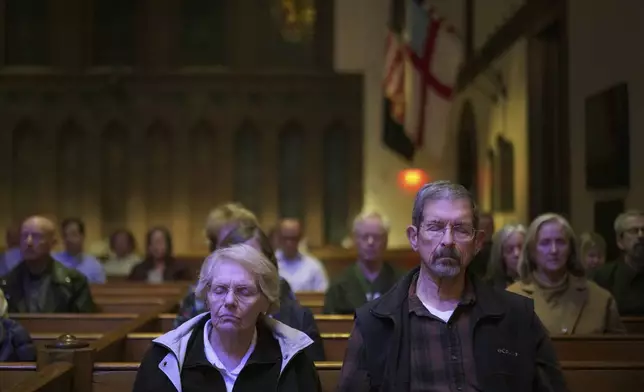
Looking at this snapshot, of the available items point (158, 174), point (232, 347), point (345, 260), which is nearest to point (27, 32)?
point (158, 174)

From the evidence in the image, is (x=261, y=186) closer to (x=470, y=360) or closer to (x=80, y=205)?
(x=80, y=205)

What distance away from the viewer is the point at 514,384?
2.24 meters

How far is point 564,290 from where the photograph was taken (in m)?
3.68

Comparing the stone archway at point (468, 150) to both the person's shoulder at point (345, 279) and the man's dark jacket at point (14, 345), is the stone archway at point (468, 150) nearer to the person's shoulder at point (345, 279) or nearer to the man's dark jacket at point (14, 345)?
the person's shoulder at point (345, 279)

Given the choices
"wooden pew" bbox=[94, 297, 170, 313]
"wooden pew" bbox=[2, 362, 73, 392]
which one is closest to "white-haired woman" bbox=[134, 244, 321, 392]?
"wooden pew" bbox=[2, 362, 73, 392]

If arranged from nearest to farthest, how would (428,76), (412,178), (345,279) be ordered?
(345,279)
(428,76)
(412,178)

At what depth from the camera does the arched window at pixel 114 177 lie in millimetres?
11914

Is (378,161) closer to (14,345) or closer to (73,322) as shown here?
(73,322)

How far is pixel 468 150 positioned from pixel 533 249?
7314mm

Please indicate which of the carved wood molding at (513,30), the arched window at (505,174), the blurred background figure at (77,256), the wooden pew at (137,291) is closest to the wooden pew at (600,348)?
the wooden pew at (137,291)

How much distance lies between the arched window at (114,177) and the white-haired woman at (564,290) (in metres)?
8.98

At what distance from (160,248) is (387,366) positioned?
529cm

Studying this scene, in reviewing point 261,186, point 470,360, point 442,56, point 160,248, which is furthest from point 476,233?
point 261,186

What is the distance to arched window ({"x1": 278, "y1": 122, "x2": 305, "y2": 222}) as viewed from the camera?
11945 mm
